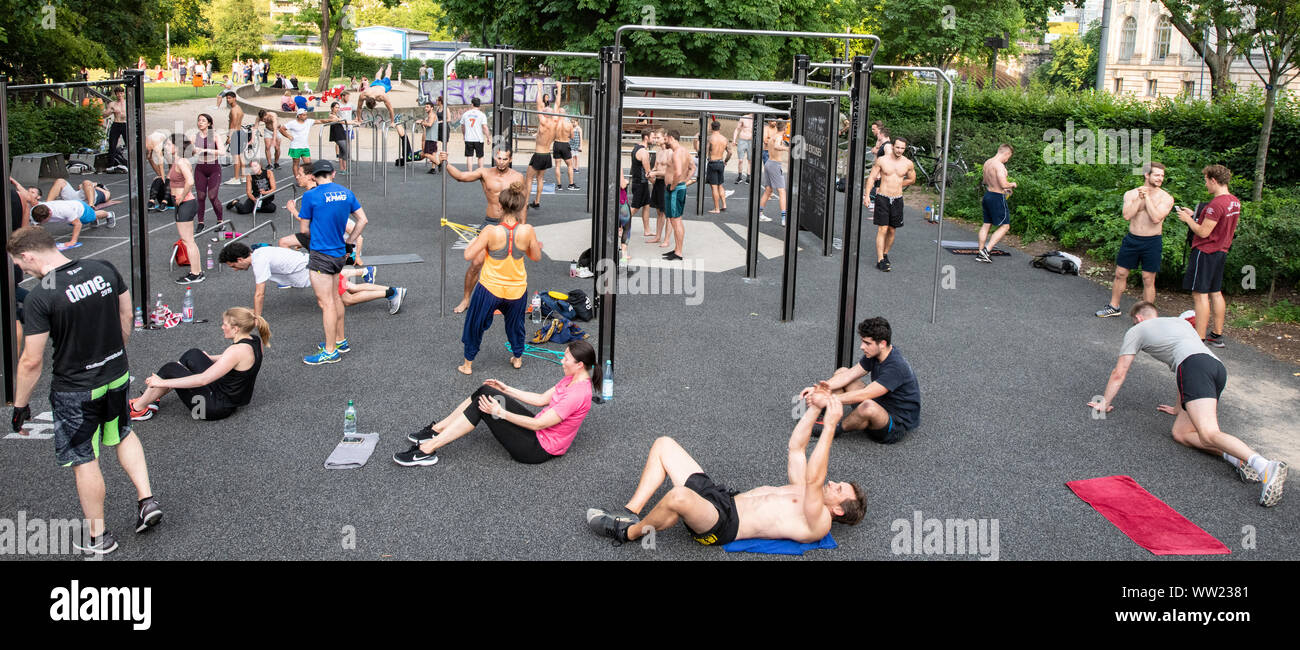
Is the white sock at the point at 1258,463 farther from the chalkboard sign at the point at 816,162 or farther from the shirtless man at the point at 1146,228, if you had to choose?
the chalkboard sign at the point at 816,162

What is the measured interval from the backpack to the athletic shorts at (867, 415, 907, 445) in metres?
7.59

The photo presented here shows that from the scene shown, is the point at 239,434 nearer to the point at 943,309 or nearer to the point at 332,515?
the point at 332,515

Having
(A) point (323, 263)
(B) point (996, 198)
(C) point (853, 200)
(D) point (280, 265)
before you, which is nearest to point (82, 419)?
(A) point (323, 263)

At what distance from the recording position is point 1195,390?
24.2ft

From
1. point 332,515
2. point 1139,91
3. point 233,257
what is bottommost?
point 332,515

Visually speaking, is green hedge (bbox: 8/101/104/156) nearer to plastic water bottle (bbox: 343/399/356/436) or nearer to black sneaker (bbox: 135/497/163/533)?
plastic water bottle (bbox: 343/399/356/436)

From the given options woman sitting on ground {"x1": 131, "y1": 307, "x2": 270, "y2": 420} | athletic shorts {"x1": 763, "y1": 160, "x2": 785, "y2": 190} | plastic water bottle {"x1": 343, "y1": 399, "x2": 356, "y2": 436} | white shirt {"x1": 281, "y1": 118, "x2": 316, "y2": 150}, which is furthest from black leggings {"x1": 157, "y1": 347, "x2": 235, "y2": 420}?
white shirt {"x1": 281, "y1": 118, "x2": 316, "y2": 150}

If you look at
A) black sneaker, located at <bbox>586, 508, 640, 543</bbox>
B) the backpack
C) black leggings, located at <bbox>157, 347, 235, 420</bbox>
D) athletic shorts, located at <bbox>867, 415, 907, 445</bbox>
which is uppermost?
the backpack

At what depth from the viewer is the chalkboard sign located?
11305 millimetres

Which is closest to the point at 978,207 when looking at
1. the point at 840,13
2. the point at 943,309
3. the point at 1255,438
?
the point at 943,309

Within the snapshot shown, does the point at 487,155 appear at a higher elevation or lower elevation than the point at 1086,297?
higher

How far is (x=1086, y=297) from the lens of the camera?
41.6 ft

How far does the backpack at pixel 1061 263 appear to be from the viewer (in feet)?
45.9

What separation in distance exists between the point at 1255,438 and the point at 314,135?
2895 centimetres
